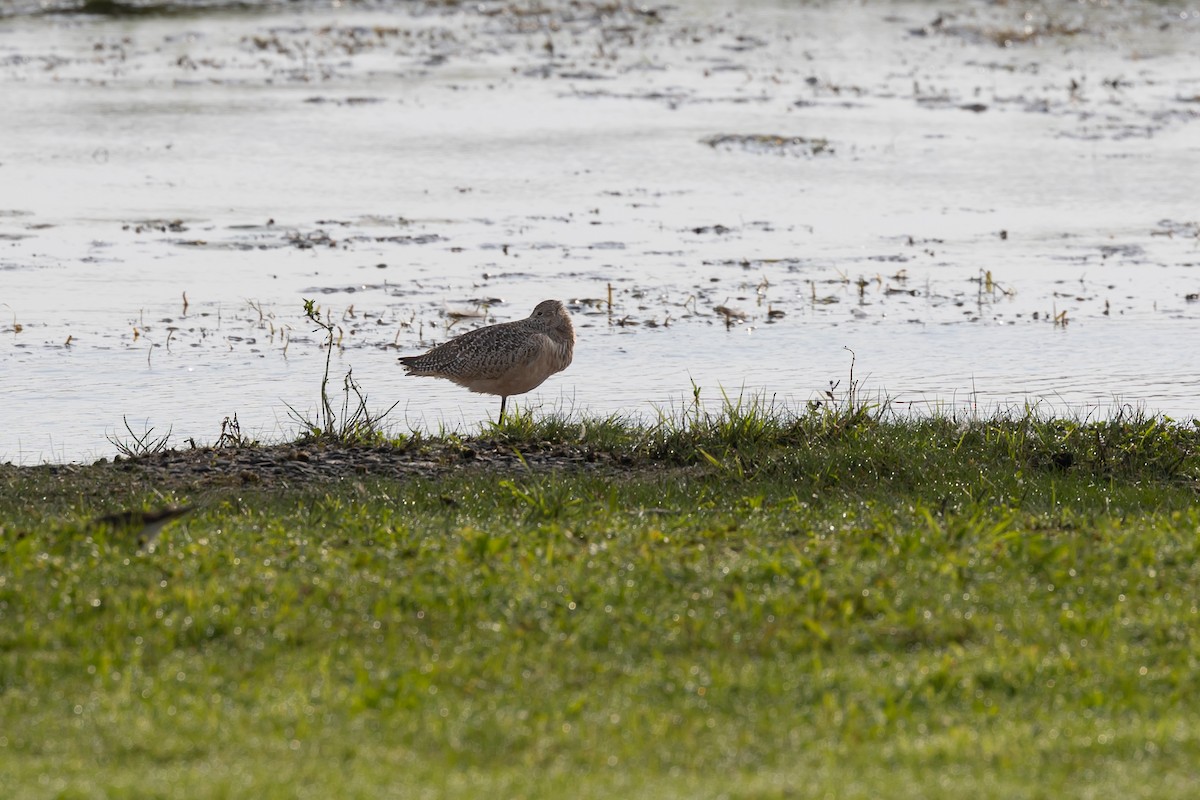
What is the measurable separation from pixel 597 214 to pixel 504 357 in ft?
26.1

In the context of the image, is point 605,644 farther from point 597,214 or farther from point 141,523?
point 597,214

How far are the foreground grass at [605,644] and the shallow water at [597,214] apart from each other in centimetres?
347

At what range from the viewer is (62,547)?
8227mm

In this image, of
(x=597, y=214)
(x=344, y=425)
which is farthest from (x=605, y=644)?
(x=597, y=214)

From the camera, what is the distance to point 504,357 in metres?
12.1

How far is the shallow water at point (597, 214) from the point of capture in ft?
46.4

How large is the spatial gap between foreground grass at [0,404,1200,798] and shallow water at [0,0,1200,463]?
11.4 ft

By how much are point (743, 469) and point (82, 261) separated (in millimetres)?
9052

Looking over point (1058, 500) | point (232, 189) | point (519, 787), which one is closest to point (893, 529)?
point (1058, 500)

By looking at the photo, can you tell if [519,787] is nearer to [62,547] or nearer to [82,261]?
[62,547]

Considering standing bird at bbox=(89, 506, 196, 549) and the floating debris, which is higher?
the floating debris

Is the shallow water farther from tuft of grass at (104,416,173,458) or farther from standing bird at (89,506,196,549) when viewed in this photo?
standing bird at (89,506,196,549)

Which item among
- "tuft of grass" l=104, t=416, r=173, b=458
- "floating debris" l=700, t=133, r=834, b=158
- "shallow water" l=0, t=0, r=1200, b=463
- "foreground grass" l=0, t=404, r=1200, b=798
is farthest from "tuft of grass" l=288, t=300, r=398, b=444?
"floating debris" l=700, t=133, r=834, b=158

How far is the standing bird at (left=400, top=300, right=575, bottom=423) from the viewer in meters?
12.1
